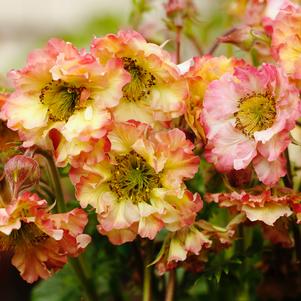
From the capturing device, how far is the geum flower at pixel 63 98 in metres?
0.59

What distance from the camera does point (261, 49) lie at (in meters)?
0.73

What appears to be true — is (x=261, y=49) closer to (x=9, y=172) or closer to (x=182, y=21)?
(x=182, y=21)

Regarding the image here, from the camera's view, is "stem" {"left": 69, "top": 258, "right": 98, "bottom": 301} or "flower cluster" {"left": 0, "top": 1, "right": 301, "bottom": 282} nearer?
"flower cluster" {"left": 0, "top": 1, "right": 301, "bottom": 282}

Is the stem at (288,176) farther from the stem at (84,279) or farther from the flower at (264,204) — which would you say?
the stem at (84,279)

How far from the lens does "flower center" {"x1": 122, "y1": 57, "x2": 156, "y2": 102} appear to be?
25.4 inches

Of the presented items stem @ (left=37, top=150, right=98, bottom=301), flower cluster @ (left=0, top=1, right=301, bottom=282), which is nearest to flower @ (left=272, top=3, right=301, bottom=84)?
flower cluster @ (left=0, top=1, right=301, bottom=282)

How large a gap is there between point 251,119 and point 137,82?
0.10 metres

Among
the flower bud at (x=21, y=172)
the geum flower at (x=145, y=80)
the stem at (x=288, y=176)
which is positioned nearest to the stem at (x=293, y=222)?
the stem at (x=288, y=176)

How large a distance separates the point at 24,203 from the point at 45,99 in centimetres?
10

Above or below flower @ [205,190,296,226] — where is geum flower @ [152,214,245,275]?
below

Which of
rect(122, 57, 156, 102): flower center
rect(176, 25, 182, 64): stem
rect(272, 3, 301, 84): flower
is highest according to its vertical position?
rect(272, 3, 301, 84): flower

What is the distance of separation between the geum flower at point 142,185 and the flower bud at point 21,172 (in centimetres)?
3

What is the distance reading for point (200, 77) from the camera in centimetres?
64

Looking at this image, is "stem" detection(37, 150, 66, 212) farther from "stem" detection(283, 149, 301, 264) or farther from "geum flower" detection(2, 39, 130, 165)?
"stem" detection(283, 149, 301, 264)
